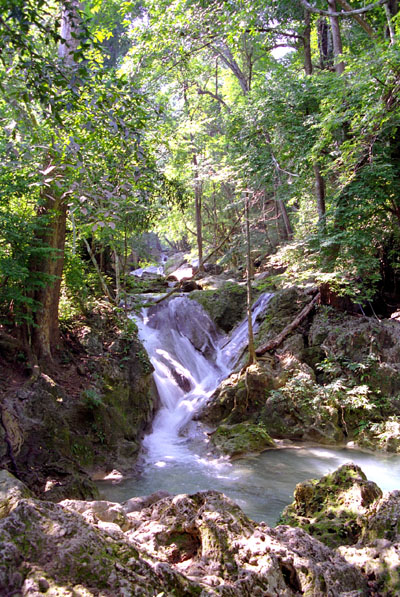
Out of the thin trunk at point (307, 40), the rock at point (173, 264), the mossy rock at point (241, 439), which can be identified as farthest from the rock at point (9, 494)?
the rock at point (173, 264)

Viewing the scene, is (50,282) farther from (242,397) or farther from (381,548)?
(381,548)

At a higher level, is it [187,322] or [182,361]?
[187,322]

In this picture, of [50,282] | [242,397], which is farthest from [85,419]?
[242,397]

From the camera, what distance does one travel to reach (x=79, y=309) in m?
10.0

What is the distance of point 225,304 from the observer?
15.3 metres

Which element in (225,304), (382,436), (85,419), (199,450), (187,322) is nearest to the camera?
(85,419)

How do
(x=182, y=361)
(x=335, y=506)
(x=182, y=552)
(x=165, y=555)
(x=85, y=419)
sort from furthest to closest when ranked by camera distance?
(x=182, y=361) < (x=85, y=419) < (x=335, y=506) < (x=182, y=552) < (x=165, y=555)

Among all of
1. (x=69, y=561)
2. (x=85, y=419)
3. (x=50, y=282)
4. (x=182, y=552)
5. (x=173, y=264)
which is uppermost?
(x=173, y=264)

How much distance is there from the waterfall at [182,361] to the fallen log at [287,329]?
1338mm

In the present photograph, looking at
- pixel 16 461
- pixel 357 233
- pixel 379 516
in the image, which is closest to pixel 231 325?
pixel 357 233

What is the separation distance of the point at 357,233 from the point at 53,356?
757cm

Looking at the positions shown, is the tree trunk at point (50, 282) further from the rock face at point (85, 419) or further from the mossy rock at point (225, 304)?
the mossy rock at point (225, 304)

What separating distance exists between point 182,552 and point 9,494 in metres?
1.25

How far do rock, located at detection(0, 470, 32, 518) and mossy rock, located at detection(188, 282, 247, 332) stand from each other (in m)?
11.9
